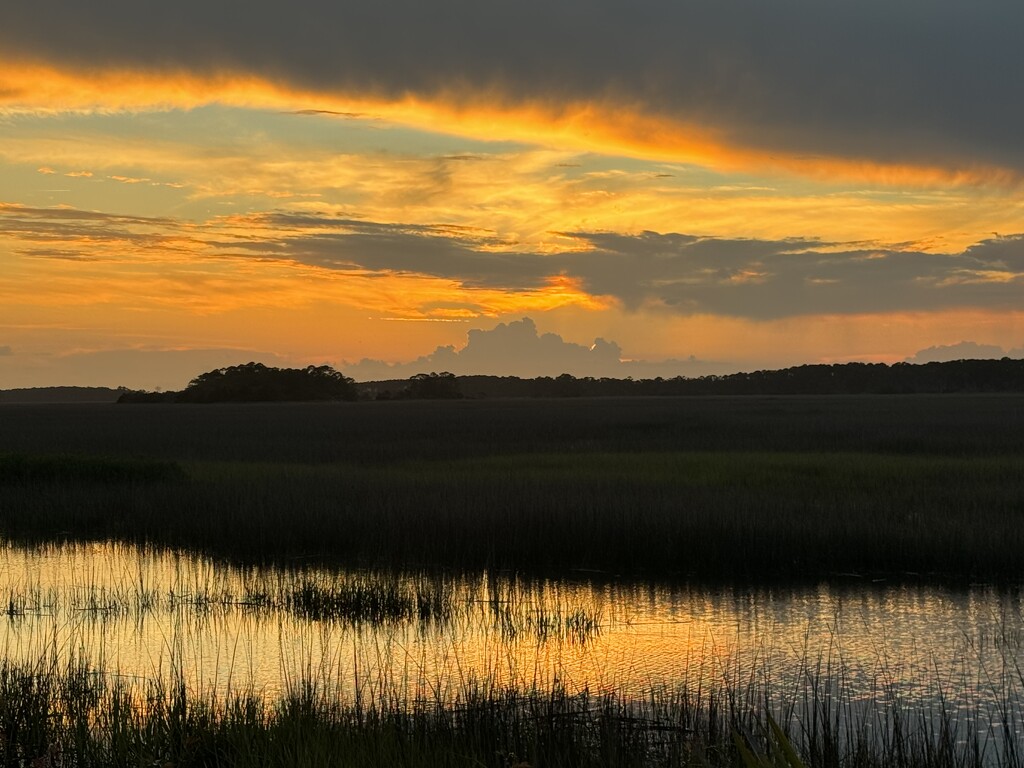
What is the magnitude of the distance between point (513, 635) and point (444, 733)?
12.2 feet

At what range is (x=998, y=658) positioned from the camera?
30.6 feet

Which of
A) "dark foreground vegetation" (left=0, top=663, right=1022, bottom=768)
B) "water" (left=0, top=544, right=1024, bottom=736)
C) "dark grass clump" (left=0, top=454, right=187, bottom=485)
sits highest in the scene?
"dark grass clump" (left=0, top=454, right=187, bottom=485)

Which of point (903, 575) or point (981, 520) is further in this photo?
point (981, 520)

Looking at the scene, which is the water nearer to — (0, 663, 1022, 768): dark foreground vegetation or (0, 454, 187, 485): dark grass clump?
(0, 663, 1022, 768): dark foreground vegetation

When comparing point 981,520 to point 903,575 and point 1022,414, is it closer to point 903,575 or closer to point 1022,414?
point 903,575

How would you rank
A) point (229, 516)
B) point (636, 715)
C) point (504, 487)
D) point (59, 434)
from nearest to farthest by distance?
1. point (636, 715)
2. point (229, 516)
3. point (504, 487)
4. point (59, 434)

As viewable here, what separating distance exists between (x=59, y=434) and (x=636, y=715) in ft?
126

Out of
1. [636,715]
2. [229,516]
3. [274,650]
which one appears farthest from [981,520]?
[229,516]

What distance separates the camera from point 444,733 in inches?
263

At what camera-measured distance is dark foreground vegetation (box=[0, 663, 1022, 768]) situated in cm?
609

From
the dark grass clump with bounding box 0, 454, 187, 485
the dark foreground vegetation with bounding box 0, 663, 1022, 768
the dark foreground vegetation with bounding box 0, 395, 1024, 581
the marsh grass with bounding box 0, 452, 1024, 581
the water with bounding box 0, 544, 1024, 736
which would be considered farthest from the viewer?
the dark grass clump with bounding box 0, 454, 187, 485

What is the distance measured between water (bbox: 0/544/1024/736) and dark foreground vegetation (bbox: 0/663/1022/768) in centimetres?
36

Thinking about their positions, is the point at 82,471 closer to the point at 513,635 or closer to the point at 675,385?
the point at 513,635

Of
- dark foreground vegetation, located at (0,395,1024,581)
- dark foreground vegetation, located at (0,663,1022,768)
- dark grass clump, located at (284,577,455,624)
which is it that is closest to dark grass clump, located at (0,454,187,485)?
dark foreground vegetation, located at (0,395,1024,581)
